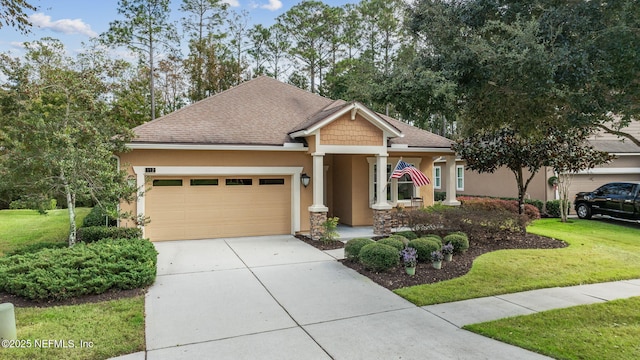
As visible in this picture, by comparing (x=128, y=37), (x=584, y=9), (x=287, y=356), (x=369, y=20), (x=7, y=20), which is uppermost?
(x=369, y=20)

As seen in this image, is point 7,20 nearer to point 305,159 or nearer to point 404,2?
point 404,2

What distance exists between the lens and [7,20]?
6648mm

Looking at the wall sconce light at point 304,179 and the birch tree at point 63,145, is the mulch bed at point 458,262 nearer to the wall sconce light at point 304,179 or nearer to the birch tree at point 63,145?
the wall sconce light at point 304,179

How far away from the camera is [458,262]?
352 inches

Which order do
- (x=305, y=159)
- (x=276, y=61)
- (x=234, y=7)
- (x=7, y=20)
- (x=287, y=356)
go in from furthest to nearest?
1. (x=276, y=61)
2. (x=234, y=7)
3. (x=305, y=159)
4. (x=7, y=20)
5. (x=287, y=356)

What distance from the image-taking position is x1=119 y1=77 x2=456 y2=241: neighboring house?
38.1ft

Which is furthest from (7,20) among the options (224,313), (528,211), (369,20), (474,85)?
(369,20)

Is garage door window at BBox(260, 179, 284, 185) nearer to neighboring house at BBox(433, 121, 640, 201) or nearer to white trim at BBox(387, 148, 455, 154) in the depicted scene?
white trim at BBox(387, 148, 455, 154)

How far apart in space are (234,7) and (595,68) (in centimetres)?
2948

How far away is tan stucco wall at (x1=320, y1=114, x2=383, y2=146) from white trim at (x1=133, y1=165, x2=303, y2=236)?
1690 millimetres

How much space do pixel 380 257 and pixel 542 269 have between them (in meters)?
3.86

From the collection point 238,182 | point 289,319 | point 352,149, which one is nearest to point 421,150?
point 352,149

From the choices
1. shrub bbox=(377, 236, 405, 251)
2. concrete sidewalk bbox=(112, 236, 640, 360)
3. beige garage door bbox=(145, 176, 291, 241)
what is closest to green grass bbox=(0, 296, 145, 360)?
concrete sidewalk bbox=(112, 236, 640, 360)

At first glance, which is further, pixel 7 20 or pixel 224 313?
pixel 7 20
